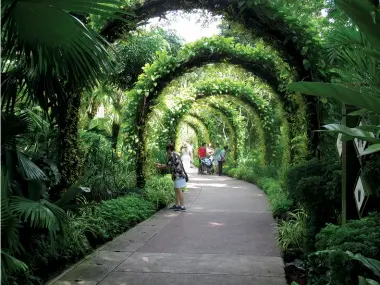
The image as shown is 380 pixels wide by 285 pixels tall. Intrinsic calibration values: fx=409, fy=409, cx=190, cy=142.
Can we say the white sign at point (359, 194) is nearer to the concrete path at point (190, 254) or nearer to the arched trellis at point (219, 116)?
the concrete path at point (190, 254)

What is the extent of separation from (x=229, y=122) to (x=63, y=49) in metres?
17.8

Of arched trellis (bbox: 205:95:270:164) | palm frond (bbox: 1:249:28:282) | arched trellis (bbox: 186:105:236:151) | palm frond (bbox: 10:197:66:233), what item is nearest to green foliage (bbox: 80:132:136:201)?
palm frond (bbox: 10:197:66:233)

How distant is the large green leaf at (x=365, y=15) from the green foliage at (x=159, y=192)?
855cm

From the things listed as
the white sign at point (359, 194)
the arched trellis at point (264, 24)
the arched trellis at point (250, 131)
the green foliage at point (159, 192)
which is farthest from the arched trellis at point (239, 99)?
the white sign at point (359, 194)

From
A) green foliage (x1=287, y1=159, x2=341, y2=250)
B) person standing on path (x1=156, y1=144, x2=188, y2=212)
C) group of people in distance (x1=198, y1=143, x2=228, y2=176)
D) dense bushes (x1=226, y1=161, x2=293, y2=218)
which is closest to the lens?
green foliage (x1=287, y1=159, x2=341, y2=250)

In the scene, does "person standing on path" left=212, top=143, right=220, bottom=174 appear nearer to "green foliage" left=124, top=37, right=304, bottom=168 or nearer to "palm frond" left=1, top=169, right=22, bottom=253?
"green foliage" left=124, top=37, right=304, bottom=168

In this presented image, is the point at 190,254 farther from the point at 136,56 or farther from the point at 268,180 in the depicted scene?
the point at 136,56

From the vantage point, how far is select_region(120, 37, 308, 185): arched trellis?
8.91 m

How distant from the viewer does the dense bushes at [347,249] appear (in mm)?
2590

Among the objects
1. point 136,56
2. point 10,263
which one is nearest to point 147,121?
point 136,56

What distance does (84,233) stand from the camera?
228 inches

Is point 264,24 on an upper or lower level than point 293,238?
upper

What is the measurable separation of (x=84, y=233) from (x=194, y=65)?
204 inches

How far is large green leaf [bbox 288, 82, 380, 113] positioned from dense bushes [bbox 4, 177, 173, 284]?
3221 millimetres
